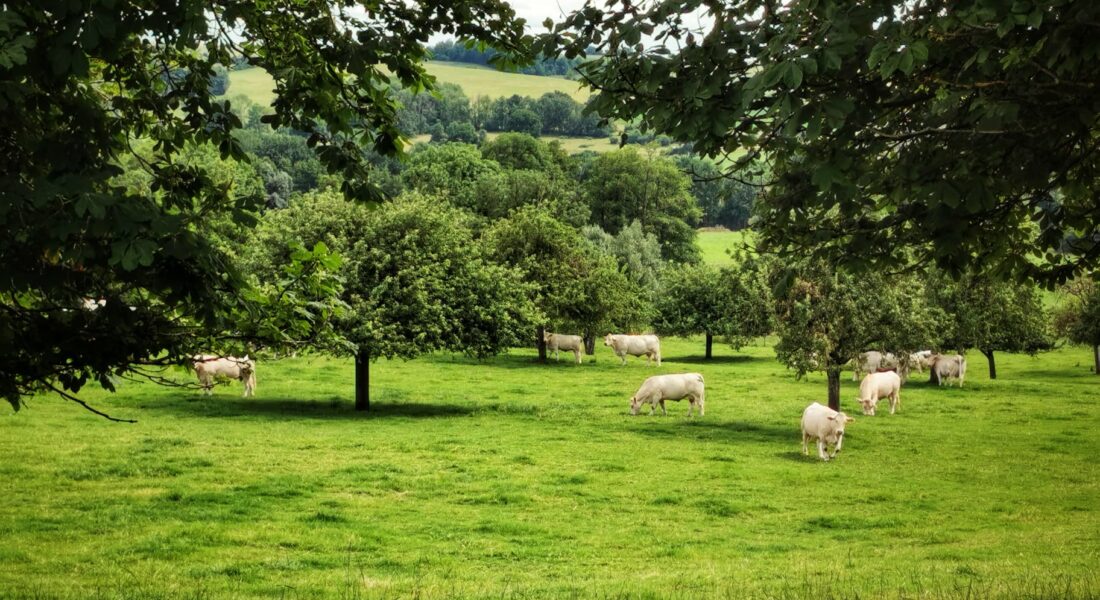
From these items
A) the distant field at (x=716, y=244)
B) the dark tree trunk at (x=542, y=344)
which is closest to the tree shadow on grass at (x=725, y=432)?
the dark tree trunk at (x=542, y=344)

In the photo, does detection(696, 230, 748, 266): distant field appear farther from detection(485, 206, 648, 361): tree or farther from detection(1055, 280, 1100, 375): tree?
detection(485, 206, 648, 361): tree

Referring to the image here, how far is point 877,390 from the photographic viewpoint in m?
36.4

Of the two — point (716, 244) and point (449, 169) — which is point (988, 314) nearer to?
point (449, 169)

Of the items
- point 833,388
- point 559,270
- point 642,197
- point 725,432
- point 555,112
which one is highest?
point 555,112

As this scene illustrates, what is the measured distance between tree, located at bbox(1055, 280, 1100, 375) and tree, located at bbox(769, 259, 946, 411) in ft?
85.3

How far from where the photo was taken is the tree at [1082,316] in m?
52.0

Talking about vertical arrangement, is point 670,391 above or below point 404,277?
below

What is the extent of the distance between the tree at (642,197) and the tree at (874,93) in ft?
294

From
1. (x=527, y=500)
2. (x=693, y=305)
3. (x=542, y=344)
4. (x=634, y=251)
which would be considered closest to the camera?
(x=527, y=500)

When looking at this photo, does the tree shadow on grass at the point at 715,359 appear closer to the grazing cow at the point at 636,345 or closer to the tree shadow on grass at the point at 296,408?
the grazing cow at the point at 636,345

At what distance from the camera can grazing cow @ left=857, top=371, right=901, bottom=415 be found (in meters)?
36.0

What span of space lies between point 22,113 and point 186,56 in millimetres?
2996

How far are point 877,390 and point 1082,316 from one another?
22.9 m

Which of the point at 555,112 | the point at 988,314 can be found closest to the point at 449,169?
the point at 988,314
